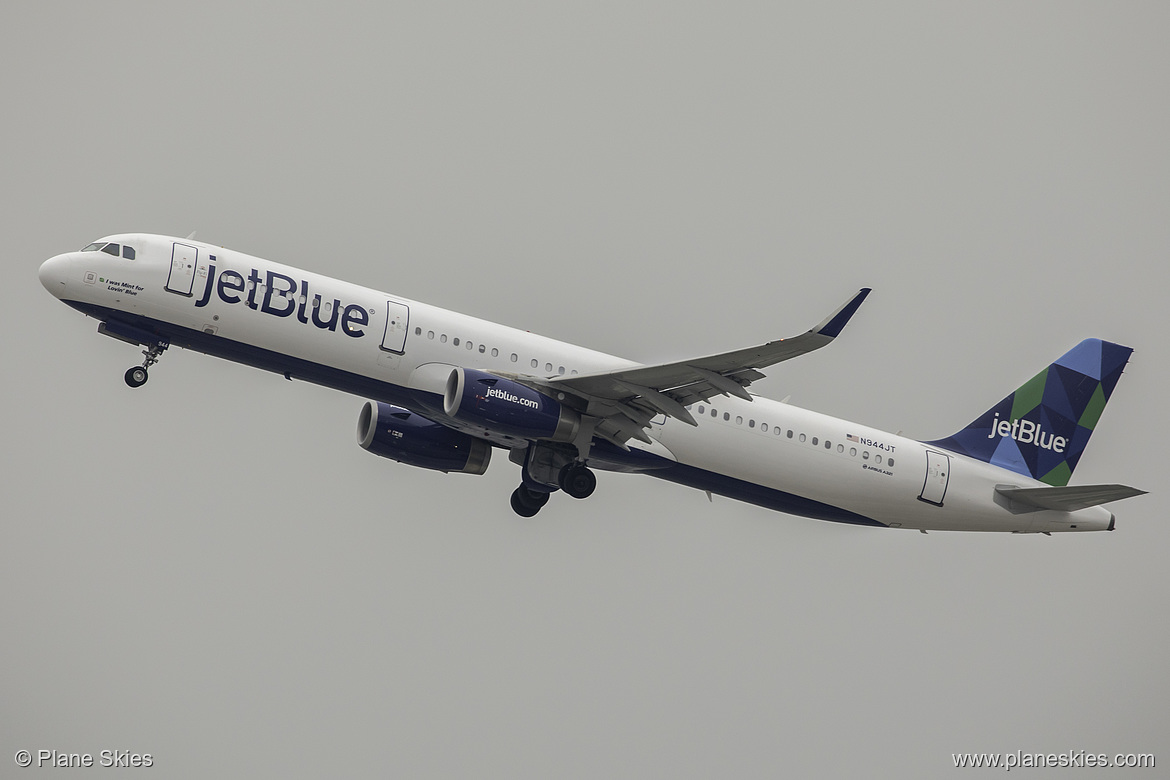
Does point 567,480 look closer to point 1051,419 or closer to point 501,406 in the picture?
point 501,406

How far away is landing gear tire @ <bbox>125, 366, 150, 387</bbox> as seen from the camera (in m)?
28.5

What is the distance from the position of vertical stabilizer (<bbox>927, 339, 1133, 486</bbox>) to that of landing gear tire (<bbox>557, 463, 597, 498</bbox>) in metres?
10.9

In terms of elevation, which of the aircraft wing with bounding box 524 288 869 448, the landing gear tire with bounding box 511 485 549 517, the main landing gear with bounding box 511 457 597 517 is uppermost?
the aircraft wing with bounding box 524 288 869 448

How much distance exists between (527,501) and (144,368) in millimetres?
11266

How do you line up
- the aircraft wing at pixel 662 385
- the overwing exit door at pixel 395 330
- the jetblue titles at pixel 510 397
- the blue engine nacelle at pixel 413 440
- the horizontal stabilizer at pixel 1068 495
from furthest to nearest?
the blue engine nacelle at pixel 413 440
the horizontal stabilizer at pixel 1068 495
the overwing exit door at pixel 395 330
the jetblue titles at pixel 510 397
the aircraft wing at pixel 662 385

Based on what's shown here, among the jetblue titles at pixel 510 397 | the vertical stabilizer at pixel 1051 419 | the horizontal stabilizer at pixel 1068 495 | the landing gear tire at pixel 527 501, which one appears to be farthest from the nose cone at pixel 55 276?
the horizontal stabilizer at pixel 1068 495

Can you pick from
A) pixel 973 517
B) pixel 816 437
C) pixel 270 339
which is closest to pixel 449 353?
pixel 270 339

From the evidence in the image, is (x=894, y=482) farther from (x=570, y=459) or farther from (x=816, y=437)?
(x=570, y=459)

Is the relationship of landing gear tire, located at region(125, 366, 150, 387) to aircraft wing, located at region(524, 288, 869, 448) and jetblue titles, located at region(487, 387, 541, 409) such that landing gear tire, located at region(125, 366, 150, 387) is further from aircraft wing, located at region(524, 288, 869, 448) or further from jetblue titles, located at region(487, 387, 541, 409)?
aircraft wing, located at region(524, 288, 869, 448)

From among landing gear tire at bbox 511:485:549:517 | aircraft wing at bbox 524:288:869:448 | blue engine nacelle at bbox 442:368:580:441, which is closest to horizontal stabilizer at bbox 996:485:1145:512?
aircraft wing at bbox 524:288:869:448

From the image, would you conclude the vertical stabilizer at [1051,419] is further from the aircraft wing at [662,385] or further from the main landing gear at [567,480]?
the main landing gear at [567,480]

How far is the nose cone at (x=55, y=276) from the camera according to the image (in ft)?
89.1

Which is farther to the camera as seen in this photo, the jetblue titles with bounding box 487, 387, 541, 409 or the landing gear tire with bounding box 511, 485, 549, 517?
the landing gear tire with bounding box 511, 485, 549, 517

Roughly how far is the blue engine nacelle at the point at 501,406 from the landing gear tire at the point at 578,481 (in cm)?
195
